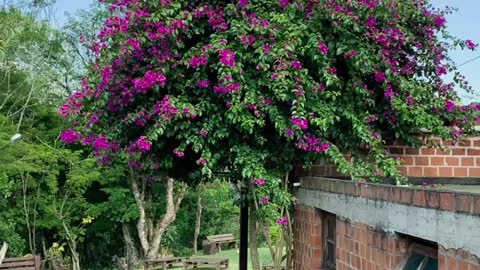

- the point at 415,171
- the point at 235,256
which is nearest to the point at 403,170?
the point at 415,171

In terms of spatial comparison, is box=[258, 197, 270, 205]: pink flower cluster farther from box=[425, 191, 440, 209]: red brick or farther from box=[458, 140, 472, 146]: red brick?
box=[425, 191, 440, 209]: red brick

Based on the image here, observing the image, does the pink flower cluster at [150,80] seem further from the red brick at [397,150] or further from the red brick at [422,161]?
the red brick at [422,161]

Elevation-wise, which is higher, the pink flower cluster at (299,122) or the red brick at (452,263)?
the pink flower cluster at (299,122)

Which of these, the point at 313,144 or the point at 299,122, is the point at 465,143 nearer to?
the point at 313,144

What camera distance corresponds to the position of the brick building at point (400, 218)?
2.55 meters

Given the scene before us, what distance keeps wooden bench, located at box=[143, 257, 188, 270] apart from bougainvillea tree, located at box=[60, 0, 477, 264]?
447 inches

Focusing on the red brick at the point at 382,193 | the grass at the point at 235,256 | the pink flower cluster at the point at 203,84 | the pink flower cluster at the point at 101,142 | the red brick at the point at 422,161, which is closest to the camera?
the red brick at the point at 382,193

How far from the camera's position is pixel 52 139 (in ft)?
67.5

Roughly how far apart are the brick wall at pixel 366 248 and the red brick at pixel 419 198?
42cm

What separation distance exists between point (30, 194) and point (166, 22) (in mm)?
16109

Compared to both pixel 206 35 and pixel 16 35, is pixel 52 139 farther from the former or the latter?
pixel 206 35

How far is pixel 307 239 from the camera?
5684mm

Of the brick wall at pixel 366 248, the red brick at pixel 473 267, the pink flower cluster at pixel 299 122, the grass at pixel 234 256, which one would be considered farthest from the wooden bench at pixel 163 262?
the red brick at pixel 473 267

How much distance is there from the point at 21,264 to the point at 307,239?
1170 cm
